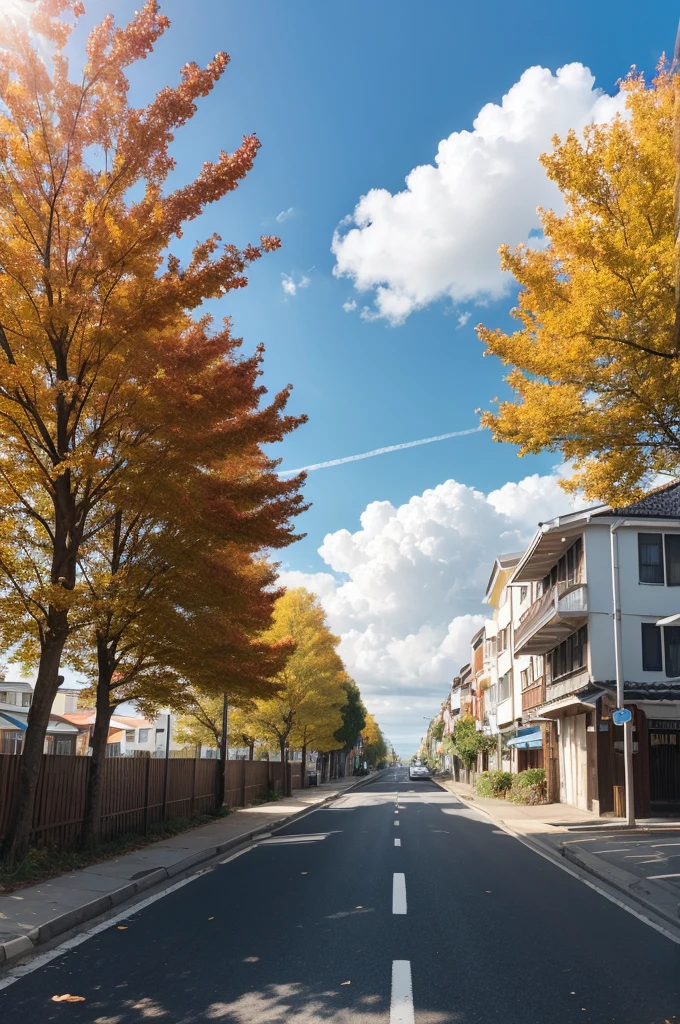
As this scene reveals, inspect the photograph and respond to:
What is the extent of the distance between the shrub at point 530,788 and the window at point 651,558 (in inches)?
422

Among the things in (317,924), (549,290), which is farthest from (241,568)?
(317,924)

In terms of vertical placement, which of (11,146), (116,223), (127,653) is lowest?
(127,653)

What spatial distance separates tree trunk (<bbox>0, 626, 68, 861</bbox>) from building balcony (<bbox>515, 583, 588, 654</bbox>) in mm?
20171

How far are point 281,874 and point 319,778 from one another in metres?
57.0

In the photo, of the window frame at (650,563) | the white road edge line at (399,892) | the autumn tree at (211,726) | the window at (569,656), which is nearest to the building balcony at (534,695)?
the window at (569,656)

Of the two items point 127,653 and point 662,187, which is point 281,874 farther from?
point 662,187

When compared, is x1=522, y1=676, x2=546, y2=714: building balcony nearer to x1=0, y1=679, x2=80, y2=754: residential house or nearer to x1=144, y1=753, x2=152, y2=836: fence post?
x1=144, y1=753, x2=152, y2=836: fence post

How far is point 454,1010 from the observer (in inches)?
230

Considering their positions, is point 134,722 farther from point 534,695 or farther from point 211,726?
point 534,695

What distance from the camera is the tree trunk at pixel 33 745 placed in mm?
11781

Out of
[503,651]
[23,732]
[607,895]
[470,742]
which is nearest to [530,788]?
[503,651]

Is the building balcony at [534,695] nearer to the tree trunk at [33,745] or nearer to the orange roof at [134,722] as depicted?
the tree trunk at [33,745]

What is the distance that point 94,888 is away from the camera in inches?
425

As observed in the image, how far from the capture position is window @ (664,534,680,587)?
28.5m
